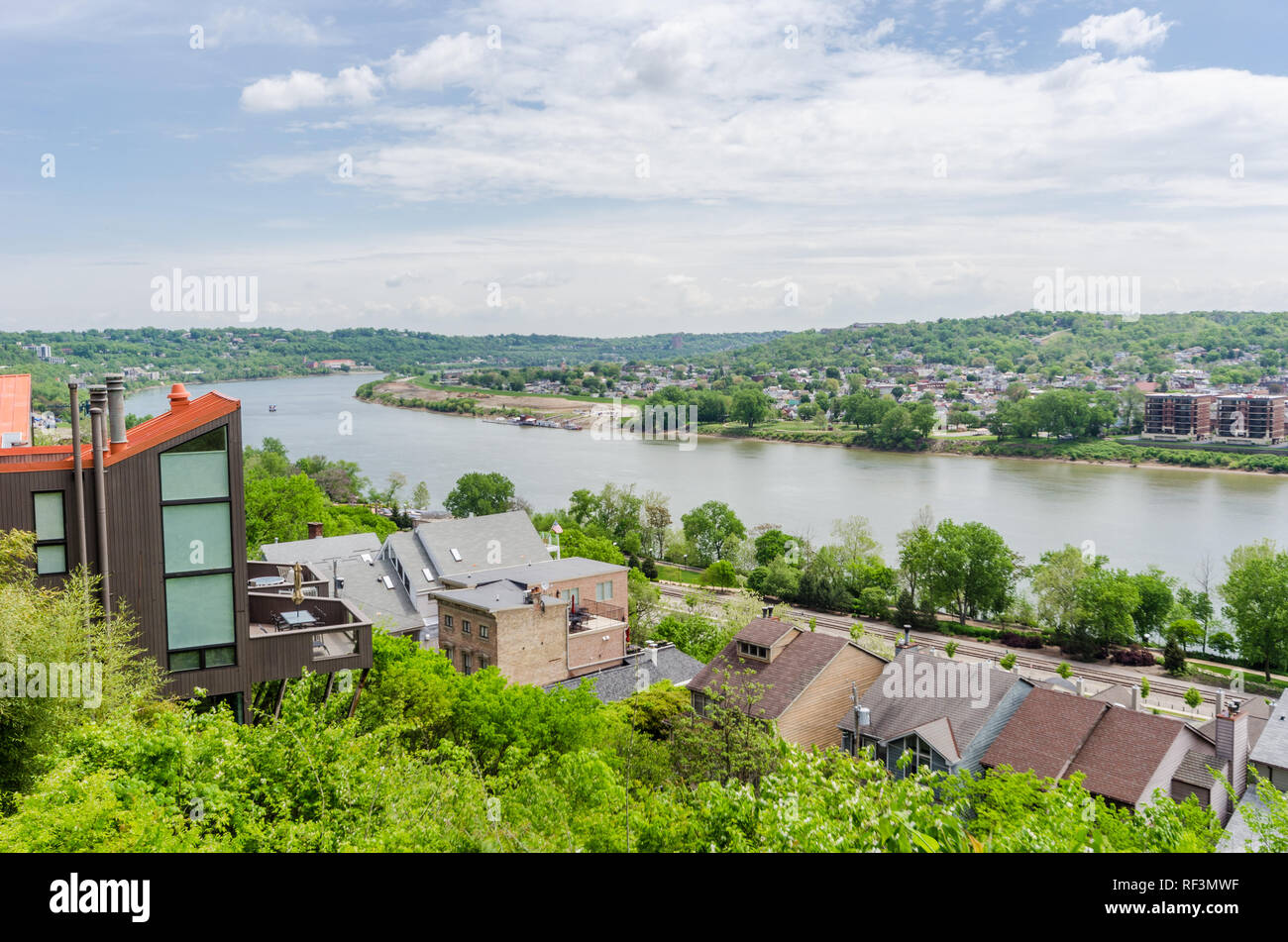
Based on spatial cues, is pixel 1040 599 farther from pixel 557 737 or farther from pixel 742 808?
pixel 742 808

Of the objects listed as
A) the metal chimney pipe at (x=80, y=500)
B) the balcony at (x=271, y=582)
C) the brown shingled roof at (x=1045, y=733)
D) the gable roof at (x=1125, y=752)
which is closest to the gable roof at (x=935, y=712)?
the brown shingled roof at (x=1045, y=733)

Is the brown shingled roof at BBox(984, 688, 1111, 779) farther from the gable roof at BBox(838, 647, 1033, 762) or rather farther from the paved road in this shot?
the paved road

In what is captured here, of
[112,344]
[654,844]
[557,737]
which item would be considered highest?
[112,344]

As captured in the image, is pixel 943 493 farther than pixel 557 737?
→ Yes

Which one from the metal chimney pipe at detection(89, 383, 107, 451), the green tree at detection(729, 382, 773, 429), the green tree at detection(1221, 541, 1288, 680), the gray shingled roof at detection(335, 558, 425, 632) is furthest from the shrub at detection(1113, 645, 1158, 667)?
the green tree at detection(729, 382, 773, 429)

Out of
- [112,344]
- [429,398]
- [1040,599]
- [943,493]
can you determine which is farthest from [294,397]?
[1040,599]

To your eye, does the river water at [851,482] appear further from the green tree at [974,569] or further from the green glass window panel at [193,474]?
the green glass window panel at [193,474]
